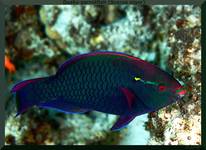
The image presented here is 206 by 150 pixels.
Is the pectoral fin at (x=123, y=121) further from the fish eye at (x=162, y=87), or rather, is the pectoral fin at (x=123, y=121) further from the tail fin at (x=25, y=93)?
the tail fin at (x=25, y=93)

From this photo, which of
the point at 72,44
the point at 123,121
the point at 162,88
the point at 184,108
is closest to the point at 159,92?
the point at 162,88

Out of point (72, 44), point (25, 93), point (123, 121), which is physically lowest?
point (123, 121)

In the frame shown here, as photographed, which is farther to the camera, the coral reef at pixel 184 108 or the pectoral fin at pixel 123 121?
the coral reef at pixel 184 108

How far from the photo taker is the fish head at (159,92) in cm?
133

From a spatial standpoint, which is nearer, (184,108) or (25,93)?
(25,93)

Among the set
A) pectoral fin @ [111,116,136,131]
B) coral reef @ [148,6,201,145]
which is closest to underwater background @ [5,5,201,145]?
coral reef @ [148,6,201,145]

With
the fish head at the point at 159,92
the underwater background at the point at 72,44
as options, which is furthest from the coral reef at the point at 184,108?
the underwater background at the point at 72,44

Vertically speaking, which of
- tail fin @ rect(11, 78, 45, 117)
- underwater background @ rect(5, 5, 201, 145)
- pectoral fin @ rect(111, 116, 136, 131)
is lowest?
pectoral fin @ rect(111, 116, 136, 131)

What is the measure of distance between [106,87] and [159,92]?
200mm

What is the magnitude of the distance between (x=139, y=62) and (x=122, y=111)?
0.20m

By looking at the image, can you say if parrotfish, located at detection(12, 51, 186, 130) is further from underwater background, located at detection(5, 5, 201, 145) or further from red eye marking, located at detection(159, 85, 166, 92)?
underwater background, located at detection(5, 5, 201, 145)

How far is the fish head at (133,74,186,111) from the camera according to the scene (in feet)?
4.36

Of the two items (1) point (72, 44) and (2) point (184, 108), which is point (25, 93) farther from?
(1) point (72, 44)

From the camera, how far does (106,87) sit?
1340 millimetres
